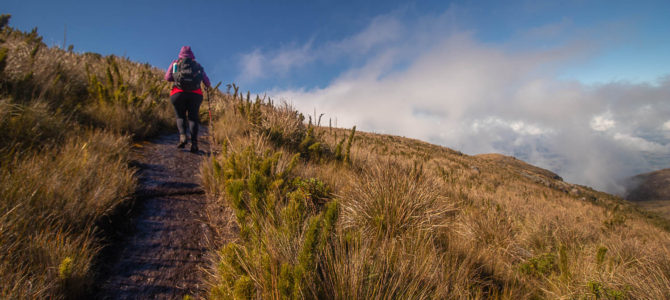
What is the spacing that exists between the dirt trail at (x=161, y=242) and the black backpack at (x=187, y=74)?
67.7 inches

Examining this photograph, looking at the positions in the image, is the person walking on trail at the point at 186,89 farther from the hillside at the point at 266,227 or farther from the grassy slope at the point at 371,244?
the grassy slope at the point at 371,244

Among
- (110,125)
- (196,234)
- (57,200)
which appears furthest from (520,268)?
(110,125)

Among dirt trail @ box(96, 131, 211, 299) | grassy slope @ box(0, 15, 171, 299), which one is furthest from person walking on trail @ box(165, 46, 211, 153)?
dirt trail @ box(96, 131, 211, 299)

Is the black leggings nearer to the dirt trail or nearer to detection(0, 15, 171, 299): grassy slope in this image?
detection(0, 15, 171, 299): grassy slope

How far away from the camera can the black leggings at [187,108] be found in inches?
194

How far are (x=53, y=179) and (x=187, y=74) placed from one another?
328 centimetres

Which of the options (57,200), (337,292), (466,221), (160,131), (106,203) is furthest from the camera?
(160,131)

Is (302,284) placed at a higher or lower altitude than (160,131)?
lower

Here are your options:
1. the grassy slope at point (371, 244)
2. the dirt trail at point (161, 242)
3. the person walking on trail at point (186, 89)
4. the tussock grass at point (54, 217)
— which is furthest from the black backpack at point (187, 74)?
the tussock grass at point (54, 217)

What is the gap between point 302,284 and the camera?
129cm

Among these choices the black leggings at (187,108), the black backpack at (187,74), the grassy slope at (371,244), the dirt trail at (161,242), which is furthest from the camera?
the black leggings at (187,108)

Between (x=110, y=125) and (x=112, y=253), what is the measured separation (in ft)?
12.0

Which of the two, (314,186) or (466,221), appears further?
(466,221)

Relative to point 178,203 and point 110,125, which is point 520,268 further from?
point 110,125
